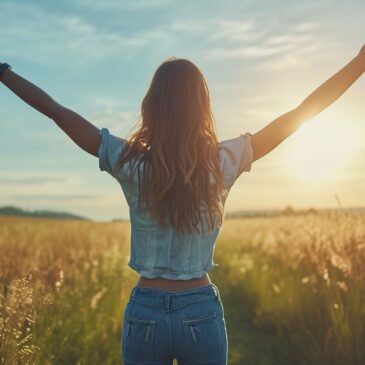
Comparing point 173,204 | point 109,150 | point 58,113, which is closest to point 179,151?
point 173,204

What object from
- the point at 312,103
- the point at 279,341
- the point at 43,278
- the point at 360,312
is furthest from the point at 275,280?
the point at 312,103

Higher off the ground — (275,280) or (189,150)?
(189,150)

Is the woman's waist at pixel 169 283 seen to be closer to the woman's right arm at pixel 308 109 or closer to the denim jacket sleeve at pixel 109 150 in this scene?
the denim jacket sleeve at pixel 109 150

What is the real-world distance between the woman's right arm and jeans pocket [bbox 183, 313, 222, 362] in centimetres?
87

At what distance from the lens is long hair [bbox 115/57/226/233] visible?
118 inches

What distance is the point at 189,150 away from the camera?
3.08 m

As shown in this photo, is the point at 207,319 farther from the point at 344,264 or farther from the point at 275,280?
the point at 275,280

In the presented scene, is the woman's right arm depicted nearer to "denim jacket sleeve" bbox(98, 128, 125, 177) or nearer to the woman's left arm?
"denim jacket sleeve" bbox(98, 128, 125, 177)

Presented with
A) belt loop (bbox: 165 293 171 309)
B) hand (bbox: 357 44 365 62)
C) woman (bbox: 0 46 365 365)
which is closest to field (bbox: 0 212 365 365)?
woman (bbox: 0 46 365 365)

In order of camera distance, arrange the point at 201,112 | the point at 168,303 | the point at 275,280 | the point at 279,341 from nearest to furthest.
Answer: the point at 168,303 < the point at 201,112 < the point at 279,341 < the point at 275,280

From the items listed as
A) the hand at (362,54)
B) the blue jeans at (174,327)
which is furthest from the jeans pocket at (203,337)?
the hand at (362,54)

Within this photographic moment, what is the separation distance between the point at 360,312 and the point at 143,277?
3850 millimetres

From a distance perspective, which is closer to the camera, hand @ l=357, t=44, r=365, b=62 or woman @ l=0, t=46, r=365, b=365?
woman @ l=0, t=46, r=365, b=365

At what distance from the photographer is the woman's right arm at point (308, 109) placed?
3.35 m
